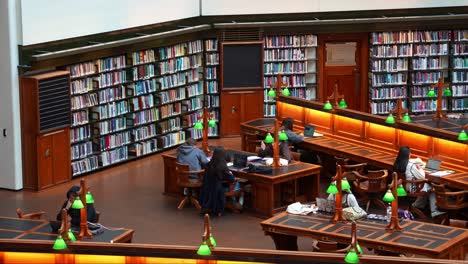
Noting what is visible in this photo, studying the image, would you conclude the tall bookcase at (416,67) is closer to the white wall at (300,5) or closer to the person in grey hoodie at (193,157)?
the white wall at (300,5)

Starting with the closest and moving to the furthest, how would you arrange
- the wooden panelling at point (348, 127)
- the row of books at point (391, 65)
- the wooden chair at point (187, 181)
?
the wooden chair at point (187, 181), the wooden panelling at point (348, 127), the row of books at point (391, 65)

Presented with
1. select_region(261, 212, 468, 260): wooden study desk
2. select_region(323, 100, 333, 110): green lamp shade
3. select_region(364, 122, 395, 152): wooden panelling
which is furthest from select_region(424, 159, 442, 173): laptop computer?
select_region(261, 212, 468, 260): wooden study desk

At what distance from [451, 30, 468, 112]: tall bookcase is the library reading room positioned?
29 millimetres

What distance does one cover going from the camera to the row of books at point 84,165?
19.4 metres

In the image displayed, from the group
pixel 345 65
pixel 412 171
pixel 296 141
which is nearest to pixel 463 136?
pixel 412 171

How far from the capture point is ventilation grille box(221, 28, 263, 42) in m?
22.2

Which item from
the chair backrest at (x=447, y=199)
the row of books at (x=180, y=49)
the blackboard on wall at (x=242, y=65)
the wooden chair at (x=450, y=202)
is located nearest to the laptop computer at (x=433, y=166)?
the wooden chair at (x=450, y=202)

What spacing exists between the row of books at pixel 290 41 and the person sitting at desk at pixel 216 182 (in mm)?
6245

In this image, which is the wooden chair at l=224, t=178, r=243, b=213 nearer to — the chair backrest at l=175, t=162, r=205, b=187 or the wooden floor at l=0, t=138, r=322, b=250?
the wooden floor at l=0, t=138, r=322, b=250

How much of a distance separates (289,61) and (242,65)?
1.06 m

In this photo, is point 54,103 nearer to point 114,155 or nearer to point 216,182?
point 114,155

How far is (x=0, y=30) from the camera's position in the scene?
59.6 ft

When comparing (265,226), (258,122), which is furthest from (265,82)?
(265,226)

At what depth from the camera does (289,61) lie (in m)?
22.9
